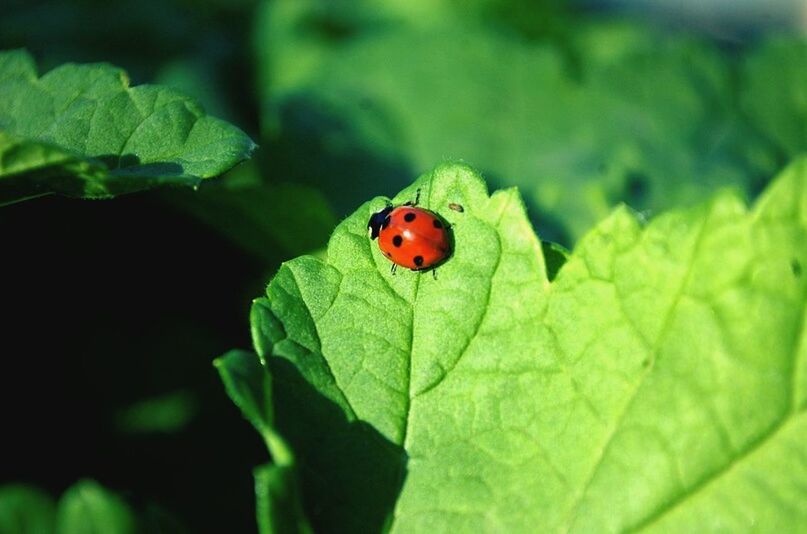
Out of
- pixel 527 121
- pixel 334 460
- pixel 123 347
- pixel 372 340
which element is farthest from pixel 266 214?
pixel 527 121

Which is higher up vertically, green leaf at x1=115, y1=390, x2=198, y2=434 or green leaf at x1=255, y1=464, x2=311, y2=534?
green leaf at x1=255, y1=464, x2=311, y2=534

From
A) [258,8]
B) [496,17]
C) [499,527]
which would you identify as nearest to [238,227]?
[499,527]

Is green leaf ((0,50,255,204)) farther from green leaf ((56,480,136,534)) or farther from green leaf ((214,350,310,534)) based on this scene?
green leaf ((56,480,136,534))

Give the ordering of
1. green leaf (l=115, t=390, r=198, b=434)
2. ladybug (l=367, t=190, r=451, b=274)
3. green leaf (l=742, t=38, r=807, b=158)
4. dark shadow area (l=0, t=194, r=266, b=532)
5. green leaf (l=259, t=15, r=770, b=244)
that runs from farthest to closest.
→ green leaf (l=742, t=38, r=807, b=158) → green leaf (l=259, t=15, r=770, b=244) → green leaf (l=115, t=390, r=198, b=434) → dark shadow area (l=0, t=194, r=266, b=532) → ladybug (l=367, t=190, r=451, b=274)

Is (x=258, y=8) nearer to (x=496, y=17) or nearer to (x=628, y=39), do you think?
(x=496, y=17)

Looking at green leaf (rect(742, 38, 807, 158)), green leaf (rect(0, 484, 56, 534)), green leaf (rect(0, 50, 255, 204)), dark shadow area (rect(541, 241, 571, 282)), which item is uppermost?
green leaf (rect(0, 50, 255, 204))

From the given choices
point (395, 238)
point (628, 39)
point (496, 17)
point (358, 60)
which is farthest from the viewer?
point (496, 17)

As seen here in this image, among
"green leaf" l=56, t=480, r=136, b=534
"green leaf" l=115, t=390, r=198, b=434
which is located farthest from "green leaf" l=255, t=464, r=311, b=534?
"green leaf" l=115, t=390, r=198, b=434

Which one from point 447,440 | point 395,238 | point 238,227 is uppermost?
point 395,238
